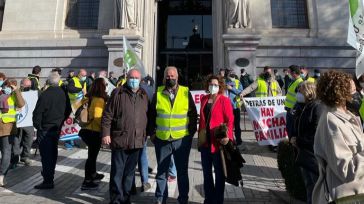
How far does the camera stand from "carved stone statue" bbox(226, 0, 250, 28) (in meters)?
15.4

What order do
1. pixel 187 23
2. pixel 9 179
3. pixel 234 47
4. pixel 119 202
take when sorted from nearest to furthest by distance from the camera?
pixel 119 202 < pixel 9 179 < pixel 234 47 < pixel 187 23

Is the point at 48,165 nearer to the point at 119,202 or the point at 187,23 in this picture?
the point at 119,202

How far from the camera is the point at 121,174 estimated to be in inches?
197

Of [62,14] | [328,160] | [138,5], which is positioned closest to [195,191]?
[328,160]

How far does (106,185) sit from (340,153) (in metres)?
4.78

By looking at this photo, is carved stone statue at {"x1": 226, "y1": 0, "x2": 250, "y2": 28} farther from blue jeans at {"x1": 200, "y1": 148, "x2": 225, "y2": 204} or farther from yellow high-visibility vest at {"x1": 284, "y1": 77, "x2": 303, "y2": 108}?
blue jeans at {"x1": 200, "y1": 148, "x2": 225, "y2": 204}

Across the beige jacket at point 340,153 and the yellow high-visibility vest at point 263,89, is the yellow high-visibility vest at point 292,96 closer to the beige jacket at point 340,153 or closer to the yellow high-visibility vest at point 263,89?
the yellow high-visibility vest at point 263,89

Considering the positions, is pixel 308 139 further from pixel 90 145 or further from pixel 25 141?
pixel 25 141

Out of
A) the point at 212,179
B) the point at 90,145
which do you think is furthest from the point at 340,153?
the point at 90,145

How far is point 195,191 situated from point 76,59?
42.6 ft

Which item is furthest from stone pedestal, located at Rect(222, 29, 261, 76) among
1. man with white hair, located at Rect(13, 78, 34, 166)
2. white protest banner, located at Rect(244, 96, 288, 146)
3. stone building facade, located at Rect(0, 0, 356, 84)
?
man with white hair, located at Rect(13, 78, 34, 166)

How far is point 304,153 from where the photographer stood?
13.0ft

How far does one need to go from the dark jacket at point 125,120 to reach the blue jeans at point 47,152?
1795 millimetres

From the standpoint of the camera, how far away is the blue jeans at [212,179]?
464cm
